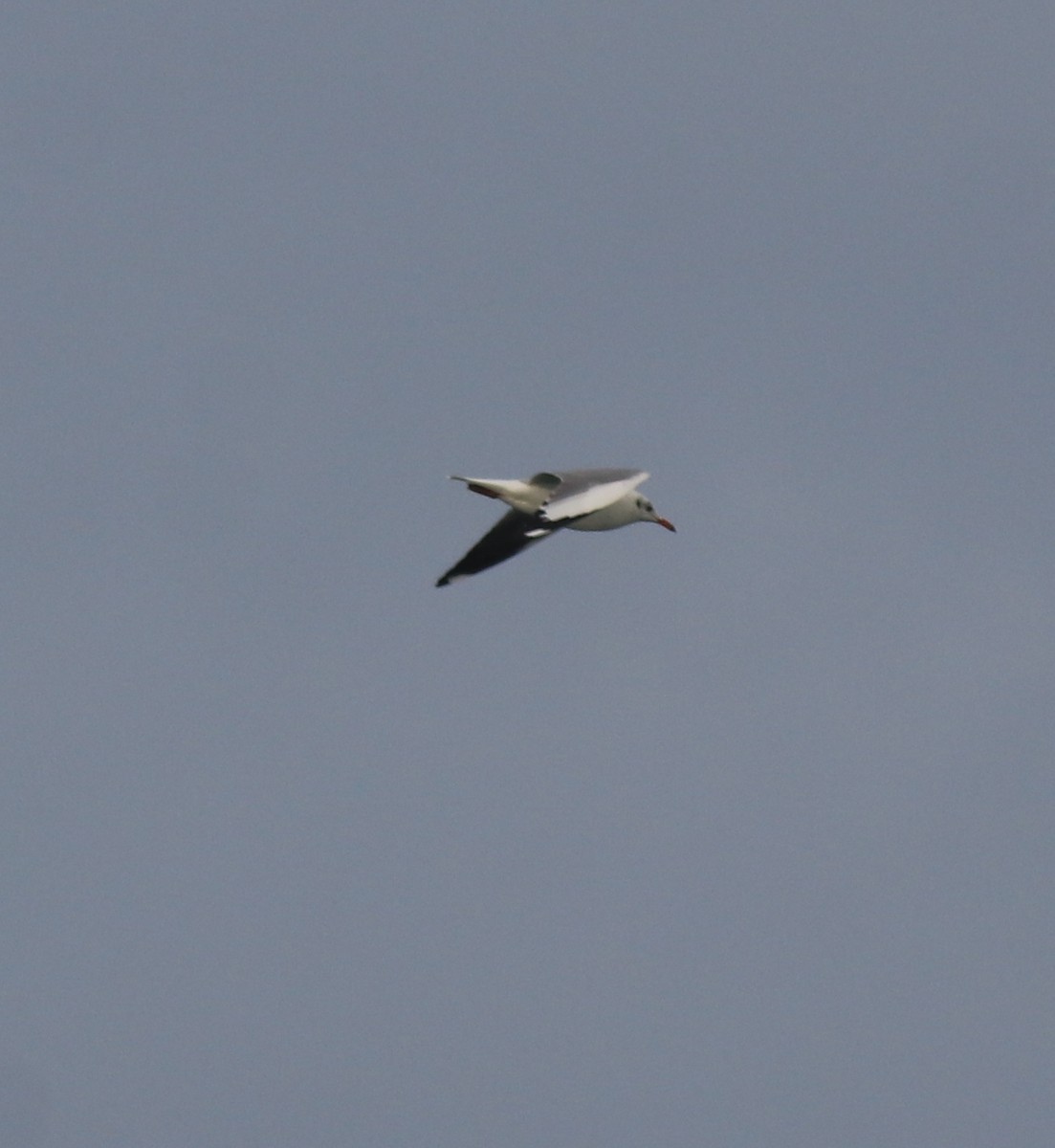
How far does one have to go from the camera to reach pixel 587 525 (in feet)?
418

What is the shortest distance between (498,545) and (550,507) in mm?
6596

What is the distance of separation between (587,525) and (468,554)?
209 inches

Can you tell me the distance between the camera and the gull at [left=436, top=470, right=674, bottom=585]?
123 metres

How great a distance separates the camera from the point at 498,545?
128875 millimetres

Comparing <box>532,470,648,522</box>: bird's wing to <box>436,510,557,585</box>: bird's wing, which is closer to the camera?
<box>532,470,648,522</box>: bird's wing

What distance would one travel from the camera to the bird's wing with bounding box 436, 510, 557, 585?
12744cm

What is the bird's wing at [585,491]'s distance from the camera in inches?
4828

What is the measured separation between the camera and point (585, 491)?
12450cm

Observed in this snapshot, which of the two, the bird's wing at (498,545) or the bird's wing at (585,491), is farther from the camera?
→ the bird's wing at (498,545)

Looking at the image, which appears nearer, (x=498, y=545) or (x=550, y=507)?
(x=550, y=507)

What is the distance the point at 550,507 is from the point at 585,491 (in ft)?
7.61

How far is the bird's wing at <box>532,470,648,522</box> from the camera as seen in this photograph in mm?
122625

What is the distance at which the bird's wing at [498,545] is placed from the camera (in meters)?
127

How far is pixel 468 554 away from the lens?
130 metres
